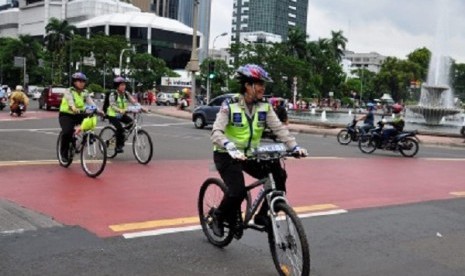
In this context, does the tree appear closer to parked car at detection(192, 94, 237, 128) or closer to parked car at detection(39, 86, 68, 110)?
parked car at detection(39, 86, 68, 110)

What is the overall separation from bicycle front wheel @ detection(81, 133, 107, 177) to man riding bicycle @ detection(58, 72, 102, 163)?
61 cm

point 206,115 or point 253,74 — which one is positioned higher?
point 253,74

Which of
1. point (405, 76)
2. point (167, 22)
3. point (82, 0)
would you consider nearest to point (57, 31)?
point (167, 22)

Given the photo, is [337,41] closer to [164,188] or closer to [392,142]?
[392,142]

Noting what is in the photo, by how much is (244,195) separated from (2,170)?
668 cm

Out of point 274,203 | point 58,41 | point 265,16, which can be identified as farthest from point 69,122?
point 265,16

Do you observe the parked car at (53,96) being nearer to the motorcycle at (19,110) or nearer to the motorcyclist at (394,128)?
the motorcycle at (19,110)

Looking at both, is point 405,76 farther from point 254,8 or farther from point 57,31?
point 254,8

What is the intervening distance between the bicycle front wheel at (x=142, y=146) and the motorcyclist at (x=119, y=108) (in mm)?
331

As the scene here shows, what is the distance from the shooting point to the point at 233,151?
194 inches

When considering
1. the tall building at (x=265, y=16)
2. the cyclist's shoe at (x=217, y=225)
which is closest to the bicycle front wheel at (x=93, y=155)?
the cyclist's shoe at (x=217, y=225)

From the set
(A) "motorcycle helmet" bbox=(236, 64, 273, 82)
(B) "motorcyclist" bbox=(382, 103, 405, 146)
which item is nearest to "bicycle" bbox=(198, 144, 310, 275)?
(A) "motorcycle helmet" bbox=(236, 64, 273, 82)

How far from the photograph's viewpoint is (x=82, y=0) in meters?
125

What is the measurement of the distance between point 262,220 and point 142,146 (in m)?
7.47
